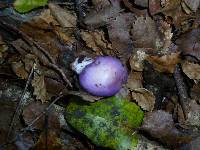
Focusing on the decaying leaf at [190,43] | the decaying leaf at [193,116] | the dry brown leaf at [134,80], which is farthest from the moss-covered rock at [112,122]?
→ the decaying leaf at [190,43]

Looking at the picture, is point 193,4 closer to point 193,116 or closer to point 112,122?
point 193,116

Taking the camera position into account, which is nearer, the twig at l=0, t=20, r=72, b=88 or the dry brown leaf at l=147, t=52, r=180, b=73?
the dry brown leaf at l=147, t=52, r=180, b=73

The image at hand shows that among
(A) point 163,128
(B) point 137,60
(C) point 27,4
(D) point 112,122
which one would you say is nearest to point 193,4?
(B) point 137,60

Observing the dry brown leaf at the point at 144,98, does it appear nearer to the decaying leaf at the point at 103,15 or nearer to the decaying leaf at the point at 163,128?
the decaying leaf at the point at 163,128

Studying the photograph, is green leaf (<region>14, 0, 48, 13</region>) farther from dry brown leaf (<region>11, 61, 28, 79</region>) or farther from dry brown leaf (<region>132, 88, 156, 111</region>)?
dry brown leaf (<region>132, 88, 156, 111</region>)

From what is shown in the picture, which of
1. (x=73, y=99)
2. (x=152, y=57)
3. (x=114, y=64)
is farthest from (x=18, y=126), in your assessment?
(x=152, y=57)

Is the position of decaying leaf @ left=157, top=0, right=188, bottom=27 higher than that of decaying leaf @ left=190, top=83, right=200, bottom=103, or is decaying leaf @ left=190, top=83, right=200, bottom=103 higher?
decaying leaf @ left=157, top=0, right=188, bottom=27

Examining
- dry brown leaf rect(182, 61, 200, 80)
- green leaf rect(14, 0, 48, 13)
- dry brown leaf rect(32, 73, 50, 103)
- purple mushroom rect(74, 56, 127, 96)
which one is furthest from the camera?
dry brown leaf rect(32, 73, 50, 103)

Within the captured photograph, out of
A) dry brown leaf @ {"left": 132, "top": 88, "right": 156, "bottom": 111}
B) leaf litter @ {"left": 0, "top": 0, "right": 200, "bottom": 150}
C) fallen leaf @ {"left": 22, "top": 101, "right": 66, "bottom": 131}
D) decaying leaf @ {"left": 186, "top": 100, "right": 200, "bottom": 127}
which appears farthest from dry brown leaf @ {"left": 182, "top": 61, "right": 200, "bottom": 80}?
fallen leaf @ {"left": 22, "top": 101, "right": 66, "bottom": 131}
